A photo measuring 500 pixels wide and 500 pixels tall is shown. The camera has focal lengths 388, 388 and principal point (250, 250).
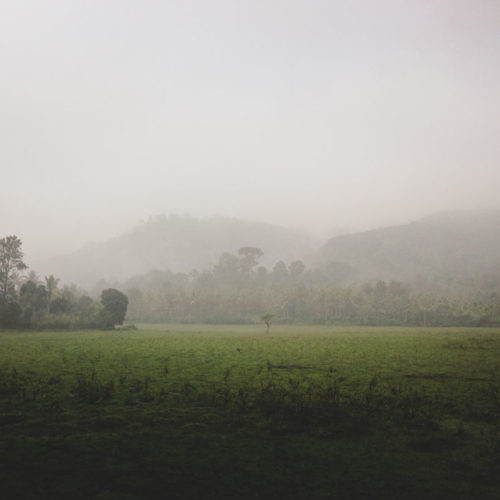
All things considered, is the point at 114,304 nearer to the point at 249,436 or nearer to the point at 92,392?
the point at 92,392

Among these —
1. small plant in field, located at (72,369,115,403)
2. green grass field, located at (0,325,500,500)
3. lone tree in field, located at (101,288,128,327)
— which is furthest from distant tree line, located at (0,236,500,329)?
green grass field, located at (0,325,500,500)

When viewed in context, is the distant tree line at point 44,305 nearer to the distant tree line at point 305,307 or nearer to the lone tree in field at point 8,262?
the lone tree in field at point 8,262

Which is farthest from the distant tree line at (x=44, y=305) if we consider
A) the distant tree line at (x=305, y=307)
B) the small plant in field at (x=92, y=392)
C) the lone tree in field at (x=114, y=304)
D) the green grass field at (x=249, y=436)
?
the small plant in field at (x=92, y=392)

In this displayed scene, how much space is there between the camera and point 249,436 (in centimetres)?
973

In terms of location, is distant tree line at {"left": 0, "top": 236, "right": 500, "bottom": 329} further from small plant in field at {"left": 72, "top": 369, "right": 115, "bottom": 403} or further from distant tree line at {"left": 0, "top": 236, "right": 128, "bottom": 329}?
small plant in field at {"left": 72, "top": 369, "right": 115, "bottom": 403}

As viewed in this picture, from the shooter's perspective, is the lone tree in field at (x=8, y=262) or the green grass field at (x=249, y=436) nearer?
the green grass field at (x=249, y=436)

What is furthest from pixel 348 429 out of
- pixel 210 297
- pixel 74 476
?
pixel 210 297

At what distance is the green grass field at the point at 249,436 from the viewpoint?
7.03 metres

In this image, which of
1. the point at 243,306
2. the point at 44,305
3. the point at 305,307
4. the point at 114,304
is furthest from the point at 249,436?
the point at 243,306

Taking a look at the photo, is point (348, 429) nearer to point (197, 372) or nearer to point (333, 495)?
point (333, 495)

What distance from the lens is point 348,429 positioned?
1042 centimetres

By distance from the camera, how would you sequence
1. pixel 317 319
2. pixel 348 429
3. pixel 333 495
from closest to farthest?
pixel 333 495
pixel 348 429
pixel 317 319

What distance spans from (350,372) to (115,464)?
1453 cm

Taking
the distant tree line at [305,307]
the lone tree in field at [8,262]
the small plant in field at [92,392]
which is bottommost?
the distant tree line at [305,307]
